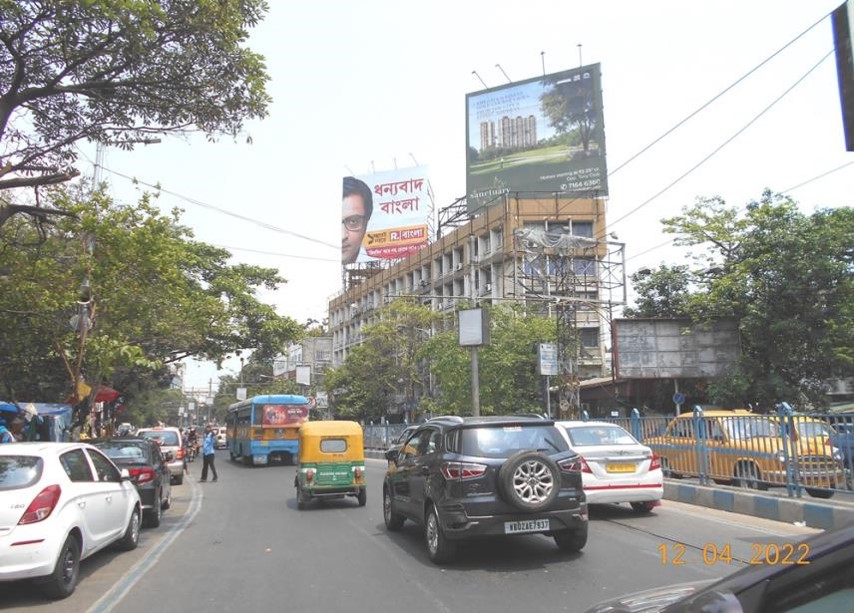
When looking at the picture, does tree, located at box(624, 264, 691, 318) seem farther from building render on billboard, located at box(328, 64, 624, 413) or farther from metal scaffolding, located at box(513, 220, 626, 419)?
building render on billboard, located at box(328, 64, 624, 413)

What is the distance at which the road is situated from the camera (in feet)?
20.9

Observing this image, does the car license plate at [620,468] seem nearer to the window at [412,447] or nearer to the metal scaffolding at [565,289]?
the window at [412,447]

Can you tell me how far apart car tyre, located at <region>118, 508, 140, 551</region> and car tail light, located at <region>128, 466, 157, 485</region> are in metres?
2.13

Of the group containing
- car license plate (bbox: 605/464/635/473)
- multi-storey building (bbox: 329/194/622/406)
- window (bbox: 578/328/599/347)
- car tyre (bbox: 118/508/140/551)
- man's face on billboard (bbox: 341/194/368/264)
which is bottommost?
car tyre (bbox: 118/508/140/551)

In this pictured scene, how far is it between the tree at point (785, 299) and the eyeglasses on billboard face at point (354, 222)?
144 feet

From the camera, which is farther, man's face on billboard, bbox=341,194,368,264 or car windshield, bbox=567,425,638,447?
man's face on billboard, bbox=341,194,368,264

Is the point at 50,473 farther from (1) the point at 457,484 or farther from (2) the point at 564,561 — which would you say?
(2) the point at 564,561

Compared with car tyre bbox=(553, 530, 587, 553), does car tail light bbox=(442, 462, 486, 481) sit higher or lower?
higher

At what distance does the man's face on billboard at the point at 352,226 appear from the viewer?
67.0 m

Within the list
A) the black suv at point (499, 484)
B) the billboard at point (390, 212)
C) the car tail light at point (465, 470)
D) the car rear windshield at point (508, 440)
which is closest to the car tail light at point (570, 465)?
the black suv at point (499, 484)

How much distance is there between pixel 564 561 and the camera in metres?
7.61

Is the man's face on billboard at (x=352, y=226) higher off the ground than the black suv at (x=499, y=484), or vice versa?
the man's face on billboard at (x=352, y=226)

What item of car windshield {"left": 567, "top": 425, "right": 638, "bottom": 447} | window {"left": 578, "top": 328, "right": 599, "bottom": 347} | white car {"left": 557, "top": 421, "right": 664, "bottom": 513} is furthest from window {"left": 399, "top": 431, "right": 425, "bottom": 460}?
window {"left": 578, "top": 328, "right": 599, "bottom": 347}

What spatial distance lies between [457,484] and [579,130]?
43.3 metres
